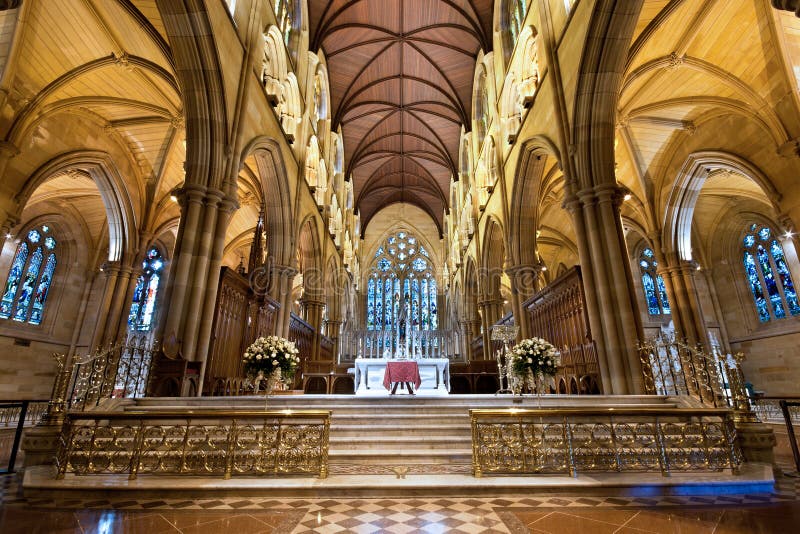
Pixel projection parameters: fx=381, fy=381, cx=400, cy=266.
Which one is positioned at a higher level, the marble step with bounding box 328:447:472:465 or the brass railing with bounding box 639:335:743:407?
the brass railing with bounding box 639:335:743:407

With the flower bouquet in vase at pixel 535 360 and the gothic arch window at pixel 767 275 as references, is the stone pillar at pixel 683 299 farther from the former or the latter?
the flower bouquet in vase at pixel 535 360

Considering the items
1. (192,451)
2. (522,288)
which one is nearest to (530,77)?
(522,288)

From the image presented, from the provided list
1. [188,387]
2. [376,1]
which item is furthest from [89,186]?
[376,1]

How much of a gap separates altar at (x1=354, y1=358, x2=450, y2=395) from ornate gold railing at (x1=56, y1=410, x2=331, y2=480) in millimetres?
5836

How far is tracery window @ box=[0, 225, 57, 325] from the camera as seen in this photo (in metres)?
13.7

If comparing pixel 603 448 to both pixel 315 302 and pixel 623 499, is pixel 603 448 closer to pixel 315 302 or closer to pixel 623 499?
pixel 623 499

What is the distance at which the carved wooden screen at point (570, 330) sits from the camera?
8531 millimetres

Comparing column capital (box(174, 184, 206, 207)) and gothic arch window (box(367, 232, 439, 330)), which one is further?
gothic arch window (box(367, 232, 439, 330))

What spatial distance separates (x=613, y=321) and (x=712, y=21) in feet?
26.0

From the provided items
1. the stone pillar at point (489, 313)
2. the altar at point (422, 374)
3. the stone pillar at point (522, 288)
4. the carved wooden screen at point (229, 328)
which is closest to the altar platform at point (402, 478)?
the carved wooden screen at point (229, 328)

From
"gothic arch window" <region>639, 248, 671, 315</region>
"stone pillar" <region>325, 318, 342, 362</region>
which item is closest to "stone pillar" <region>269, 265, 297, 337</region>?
"stone pillar" <region>325, 318, 342, 362</region>

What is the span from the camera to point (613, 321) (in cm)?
679

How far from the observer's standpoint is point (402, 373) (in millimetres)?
7844

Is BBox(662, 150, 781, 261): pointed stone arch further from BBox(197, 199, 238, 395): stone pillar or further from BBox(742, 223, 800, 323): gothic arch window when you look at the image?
BBox(197, 199, 238, 395): stone pillar
